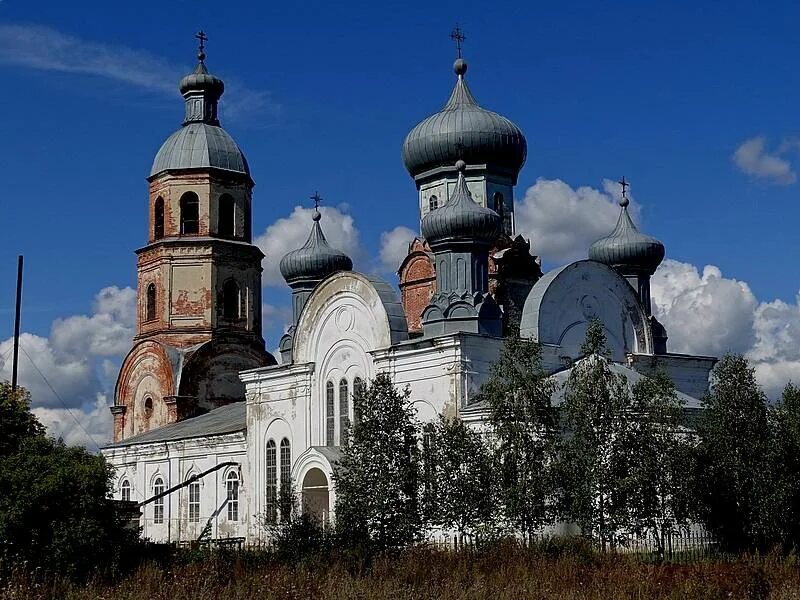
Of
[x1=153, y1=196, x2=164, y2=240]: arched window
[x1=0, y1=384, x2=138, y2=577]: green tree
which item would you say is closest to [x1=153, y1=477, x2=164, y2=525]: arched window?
[x1=153, y1=196, x2=164, y2=240]: arched window

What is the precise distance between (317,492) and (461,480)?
7.11 metres

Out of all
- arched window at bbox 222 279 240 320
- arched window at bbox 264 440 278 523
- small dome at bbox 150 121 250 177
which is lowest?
arched window at bbox 264 440 278 523

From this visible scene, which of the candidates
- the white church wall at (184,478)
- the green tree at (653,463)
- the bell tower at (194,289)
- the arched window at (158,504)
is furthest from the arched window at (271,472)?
the green tree at (653,463)

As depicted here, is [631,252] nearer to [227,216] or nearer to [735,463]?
[735,463]

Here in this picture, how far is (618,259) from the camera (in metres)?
29.0

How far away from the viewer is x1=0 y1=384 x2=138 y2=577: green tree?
16.2m

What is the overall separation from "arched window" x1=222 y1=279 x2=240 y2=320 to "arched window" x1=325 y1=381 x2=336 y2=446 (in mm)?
9100

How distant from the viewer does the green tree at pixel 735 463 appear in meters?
19.9

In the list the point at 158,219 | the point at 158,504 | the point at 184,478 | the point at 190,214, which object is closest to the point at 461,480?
the point at 184,478

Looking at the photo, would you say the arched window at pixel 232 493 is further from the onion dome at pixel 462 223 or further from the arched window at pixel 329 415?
the onion dome at pixel 462 223

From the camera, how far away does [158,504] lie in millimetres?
32719

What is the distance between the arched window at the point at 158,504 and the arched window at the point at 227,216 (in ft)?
24.8

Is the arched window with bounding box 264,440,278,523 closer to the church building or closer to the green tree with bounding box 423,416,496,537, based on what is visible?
the church building

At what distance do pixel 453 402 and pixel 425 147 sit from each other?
8745mm
